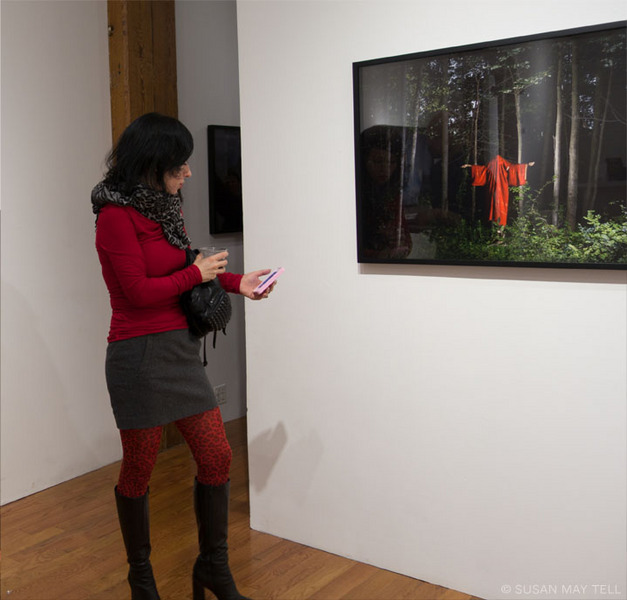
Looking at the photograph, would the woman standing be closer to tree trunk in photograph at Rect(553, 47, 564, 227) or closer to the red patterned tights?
the red patterned tights

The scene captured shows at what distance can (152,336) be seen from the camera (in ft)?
6.81

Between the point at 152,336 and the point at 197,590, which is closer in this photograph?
the point at 152,336

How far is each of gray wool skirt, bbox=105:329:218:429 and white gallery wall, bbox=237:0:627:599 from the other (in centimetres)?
62

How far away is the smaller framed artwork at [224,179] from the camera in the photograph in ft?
13.2

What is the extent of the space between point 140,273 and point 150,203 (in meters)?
0.20

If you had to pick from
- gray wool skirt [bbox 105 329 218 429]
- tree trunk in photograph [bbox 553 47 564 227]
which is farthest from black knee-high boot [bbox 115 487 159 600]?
tree trunk in photograph [bbox 553 47 564 227]

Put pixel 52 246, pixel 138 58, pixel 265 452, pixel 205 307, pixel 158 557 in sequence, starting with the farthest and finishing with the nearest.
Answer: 1. pixel 138 58
2. pixel 52 246
3. pixel 265 452
4. pixel 158 557
5. pixel 205 307

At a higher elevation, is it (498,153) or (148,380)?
(498,153)

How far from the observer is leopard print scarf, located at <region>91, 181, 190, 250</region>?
1997 mm

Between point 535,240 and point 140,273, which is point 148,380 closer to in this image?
point 140,273

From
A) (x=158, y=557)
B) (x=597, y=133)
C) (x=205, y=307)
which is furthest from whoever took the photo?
(x=158, y=557)

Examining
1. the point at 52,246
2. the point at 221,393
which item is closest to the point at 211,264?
the point at 52,246

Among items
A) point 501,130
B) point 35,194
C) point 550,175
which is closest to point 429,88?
point 501,130

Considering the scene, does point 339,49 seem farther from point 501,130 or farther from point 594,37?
point 594,37
